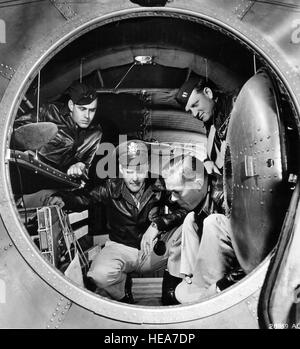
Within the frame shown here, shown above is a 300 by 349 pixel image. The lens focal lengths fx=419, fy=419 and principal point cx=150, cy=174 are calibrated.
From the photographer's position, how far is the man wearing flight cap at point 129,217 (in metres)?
3.11

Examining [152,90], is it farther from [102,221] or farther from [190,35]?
[102,221]

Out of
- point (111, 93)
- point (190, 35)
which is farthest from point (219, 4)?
point (111, 93)

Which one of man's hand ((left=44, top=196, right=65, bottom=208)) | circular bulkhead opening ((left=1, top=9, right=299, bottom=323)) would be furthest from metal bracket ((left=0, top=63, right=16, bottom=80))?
man's hand ((left=44, top=196, right=65, bottom=208))

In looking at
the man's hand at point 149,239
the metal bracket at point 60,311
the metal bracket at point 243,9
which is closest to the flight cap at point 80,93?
the man's hand at point 149,239

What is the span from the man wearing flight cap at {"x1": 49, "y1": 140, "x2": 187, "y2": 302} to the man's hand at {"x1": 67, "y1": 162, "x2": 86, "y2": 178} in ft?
0.41

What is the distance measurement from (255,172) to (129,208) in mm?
959

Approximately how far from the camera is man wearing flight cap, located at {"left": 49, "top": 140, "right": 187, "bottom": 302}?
3111 millimetres

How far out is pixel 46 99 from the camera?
10.1 ft

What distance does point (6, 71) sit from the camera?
116 inches

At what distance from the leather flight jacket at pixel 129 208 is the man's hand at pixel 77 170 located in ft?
0.39

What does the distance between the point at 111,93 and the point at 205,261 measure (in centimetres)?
144

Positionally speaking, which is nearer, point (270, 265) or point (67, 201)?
point (270, 265)

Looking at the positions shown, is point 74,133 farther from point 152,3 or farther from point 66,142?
point 152,3

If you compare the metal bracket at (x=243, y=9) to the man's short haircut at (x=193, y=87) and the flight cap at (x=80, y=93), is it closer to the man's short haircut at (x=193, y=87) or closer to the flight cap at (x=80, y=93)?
the man's short haircut at (x=193, y=87)
